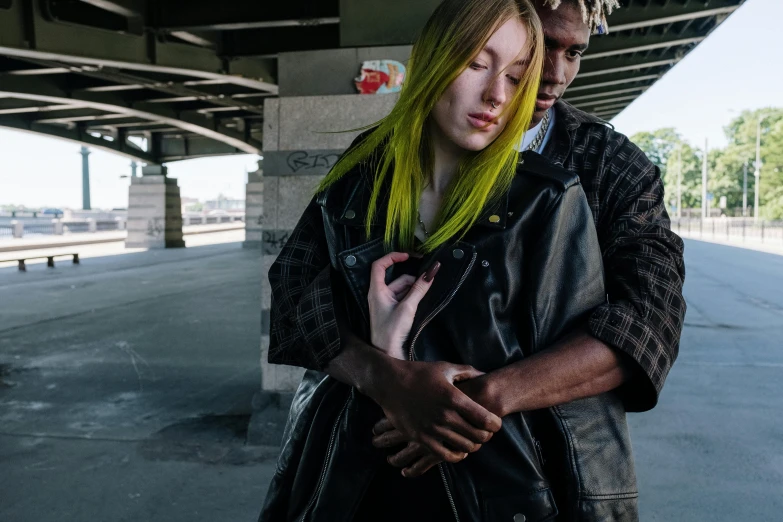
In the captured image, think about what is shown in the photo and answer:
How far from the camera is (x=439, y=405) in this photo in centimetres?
134

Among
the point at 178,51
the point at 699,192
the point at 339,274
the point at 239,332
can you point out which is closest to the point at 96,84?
the point at 178,51

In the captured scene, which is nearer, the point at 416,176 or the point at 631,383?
the point at 631,383

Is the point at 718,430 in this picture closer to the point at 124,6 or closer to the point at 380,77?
the point at 380,77

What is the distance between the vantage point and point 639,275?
1.48 m

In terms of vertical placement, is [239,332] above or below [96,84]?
below

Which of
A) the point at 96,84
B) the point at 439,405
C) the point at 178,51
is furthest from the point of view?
the point at 96,84

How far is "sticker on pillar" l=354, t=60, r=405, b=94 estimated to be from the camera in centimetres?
558

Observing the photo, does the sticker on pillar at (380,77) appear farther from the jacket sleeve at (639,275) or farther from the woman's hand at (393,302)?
the woman's hand at (393,302)

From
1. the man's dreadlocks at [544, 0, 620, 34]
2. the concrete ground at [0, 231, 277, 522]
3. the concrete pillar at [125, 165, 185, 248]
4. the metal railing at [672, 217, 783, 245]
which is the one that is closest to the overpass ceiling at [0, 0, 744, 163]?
the concrete ground at [0, 231, 277, 522]

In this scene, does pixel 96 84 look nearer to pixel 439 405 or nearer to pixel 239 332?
pixel 239 332

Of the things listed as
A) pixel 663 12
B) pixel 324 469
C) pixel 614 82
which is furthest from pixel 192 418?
pixel 614 82

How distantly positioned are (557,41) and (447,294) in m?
0.68

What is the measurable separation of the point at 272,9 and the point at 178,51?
11.2ft

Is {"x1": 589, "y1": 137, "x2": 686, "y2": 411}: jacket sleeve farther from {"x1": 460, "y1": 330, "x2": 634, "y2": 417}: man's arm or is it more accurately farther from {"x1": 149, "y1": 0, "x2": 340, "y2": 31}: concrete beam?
{"x1": 149, "y1": 0, "x2": 340, "y2": 31}: concrete beam
